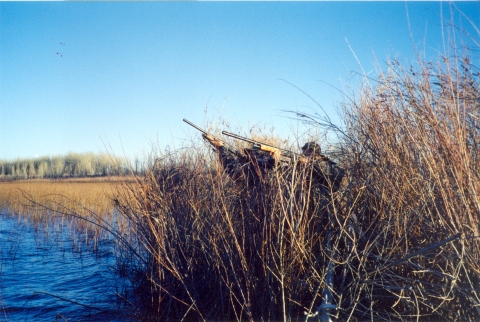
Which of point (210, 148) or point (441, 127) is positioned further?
point (210, 148)

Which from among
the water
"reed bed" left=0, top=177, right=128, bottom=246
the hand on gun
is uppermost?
the hand on gun

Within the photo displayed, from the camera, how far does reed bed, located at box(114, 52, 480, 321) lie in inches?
101

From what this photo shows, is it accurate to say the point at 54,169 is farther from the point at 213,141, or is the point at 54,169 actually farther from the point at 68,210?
the point at 213,141

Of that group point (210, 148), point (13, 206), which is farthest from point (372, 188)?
point (13, 206)

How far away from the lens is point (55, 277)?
665cm

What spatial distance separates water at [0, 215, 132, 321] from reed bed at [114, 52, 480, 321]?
1.05 meters

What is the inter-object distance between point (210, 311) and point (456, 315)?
2081 millimetres

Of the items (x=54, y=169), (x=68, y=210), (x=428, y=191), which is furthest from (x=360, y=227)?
(x=54, y=169)

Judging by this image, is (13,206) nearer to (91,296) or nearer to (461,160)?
(91,296)

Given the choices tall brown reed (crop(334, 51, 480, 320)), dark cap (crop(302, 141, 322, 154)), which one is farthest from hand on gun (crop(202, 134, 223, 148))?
tall brown reed (crop(334, 51, 480, 320))

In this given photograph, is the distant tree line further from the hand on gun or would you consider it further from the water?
the hand on gun

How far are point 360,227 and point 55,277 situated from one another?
223 inches

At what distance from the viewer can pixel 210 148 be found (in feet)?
16.1

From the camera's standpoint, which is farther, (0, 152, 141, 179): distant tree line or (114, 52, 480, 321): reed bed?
(0, 152, 141, 179): distant tree line
